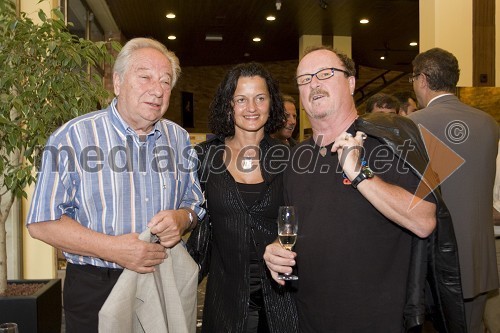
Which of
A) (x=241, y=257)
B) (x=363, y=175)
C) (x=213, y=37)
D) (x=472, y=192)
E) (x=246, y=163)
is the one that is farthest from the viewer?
(x=213, y=37)

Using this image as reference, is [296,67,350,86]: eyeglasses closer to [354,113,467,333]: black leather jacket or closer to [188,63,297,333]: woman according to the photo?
[354,113,467,333]: black leather jacket

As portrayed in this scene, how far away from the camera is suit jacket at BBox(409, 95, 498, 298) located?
3039mm

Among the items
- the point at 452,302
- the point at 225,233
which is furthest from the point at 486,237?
the point at 225,233

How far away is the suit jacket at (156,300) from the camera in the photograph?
2020 millimetres

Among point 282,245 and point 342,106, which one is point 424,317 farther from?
point 342,106

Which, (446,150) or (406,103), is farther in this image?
(406,103)

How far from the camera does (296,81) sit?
229 cm

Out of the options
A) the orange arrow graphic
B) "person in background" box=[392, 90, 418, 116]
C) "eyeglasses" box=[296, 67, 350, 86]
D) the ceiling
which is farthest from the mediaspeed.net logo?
the ceiling

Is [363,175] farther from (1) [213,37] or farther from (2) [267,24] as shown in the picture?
(1) [213,37]

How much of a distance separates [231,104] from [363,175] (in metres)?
1.27

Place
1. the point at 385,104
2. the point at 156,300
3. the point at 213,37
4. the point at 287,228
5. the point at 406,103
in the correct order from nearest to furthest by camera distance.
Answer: the point at 287,228, the point at 156,300, the point at 385,104, the point at 406,103, the point at 213,37

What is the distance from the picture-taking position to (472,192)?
3.05 meters

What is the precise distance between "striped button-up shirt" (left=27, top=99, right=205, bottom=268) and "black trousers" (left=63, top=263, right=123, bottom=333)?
0.03m

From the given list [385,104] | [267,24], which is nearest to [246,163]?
[385,104]
